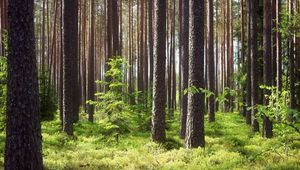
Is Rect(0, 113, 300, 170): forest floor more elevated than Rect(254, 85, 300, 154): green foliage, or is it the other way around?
Rect(254, 85, 300, 154): green foliage

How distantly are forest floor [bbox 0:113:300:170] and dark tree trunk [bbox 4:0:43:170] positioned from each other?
303cm

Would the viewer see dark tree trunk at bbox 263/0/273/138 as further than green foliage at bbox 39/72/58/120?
No

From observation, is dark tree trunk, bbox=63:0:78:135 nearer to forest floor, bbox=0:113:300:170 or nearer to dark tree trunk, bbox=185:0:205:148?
forest floor, bbox=0:113:300:170

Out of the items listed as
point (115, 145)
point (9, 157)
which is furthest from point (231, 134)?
point (9, 157)

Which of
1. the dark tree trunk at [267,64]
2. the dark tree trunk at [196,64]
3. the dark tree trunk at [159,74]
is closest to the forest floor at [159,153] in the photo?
the dark tree trunk at [267,64]

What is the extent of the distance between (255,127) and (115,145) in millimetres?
6946

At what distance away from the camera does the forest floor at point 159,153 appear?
9.79 m

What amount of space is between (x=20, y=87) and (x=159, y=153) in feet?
21.8

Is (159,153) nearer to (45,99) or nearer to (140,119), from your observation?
(140,119)

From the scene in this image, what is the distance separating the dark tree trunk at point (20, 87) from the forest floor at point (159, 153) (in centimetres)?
303

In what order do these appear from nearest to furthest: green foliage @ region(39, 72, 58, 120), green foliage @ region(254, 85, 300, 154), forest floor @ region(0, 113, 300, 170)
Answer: green foliage @ region(254, 85, 300, 154), forest floor @ region(0, 113, 300, 170), green foliage @ region(39, 72, 58, 120)

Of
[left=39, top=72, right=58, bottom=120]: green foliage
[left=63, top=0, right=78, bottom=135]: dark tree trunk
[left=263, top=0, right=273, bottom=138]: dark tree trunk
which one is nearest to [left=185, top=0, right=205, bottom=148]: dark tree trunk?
[left=263, top=0, right=273, bottom=138]: dark tree trunk

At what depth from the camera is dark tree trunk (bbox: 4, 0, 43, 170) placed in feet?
22.0

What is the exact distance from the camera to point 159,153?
40.5 ft
